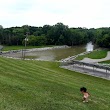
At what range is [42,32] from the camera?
166m

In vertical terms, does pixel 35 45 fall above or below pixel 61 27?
below

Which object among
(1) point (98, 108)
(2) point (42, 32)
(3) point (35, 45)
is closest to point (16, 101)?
(1) point (98, 108)

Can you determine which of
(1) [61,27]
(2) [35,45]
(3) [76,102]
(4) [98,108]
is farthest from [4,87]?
(1) [61,27]

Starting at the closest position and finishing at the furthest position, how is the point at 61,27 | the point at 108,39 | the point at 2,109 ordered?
the point at 2,109, the point at 108,39, the point at 61,27


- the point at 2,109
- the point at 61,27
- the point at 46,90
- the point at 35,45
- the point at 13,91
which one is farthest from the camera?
the point at 61,27

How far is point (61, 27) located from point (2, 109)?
470 feet

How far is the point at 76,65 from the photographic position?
48.2 m

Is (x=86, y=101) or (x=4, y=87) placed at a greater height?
(x=4, y=87)

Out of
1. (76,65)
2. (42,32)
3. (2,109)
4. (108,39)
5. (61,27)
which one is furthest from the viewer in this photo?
(42,32)

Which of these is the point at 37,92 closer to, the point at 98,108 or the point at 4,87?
the point at 4,87

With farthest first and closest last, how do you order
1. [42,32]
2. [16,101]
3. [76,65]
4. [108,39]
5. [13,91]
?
1. [42,32]
2. [108,39]
3. [76,65]
4. [13,91]
5. [16,101]

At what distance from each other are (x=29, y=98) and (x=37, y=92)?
1740 mm

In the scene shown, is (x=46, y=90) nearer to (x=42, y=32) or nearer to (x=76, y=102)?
(x=76, y=102)

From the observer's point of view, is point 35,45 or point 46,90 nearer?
point 46,90
